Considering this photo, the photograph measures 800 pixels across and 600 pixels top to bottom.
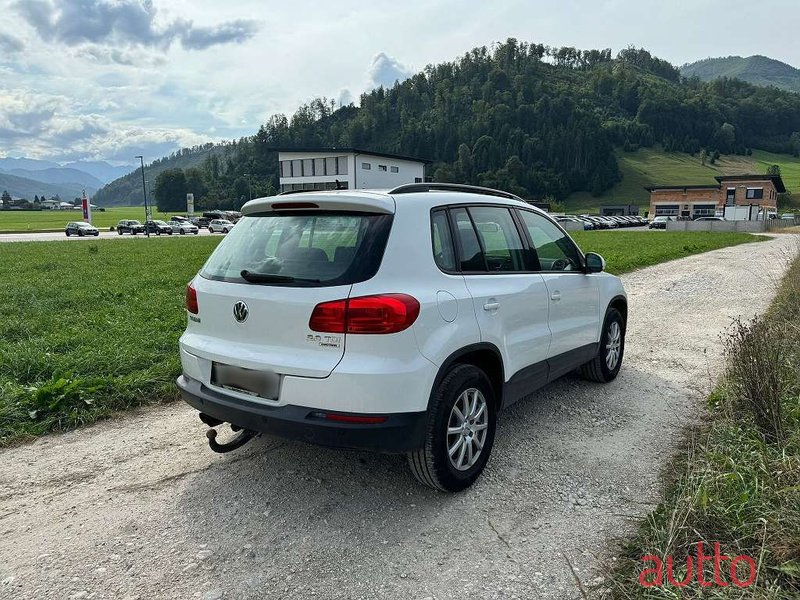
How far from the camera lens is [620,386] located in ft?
18.6

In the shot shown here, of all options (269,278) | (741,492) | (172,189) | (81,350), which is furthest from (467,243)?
(172,189)

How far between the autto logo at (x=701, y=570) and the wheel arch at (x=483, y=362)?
138 cm

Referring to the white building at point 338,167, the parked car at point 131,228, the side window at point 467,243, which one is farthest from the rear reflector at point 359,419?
the white building at point 338,167

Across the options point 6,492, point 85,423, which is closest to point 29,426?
point 85,423

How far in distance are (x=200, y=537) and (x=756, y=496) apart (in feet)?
9.79

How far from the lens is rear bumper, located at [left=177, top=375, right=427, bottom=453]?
3.00 metres

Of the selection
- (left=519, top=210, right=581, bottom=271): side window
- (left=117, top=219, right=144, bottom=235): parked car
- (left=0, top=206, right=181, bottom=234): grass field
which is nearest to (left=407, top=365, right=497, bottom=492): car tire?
(left=519, top=210, right=581, bottom=271): side window

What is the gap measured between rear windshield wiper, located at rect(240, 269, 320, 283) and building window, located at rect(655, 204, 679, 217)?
9428cm

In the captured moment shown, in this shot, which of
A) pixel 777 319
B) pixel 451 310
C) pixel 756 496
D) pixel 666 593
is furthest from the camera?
pixel 777 319

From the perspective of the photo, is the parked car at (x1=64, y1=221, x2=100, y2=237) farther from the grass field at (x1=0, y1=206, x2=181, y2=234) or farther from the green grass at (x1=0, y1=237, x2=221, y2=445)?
the green grass at (x1=0, y1=237, x2=221, y2=445)

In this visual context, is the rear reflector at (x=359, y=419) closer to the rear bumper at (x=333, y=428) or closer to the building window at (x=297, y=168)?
the rear bumper at (x=333, y=428)

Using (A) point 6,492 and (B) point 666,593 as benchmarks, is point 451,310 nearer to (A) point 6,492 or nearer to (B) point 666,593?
(B) point 666,593

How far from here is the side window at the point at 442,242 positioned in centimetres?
345

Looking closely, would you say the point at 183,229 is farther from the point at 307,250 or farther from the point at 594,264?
the point at 307,250
